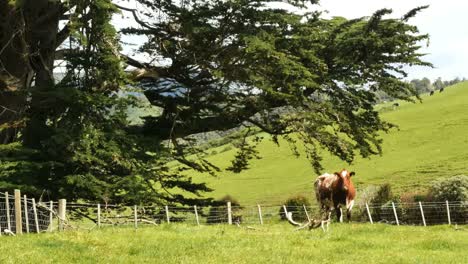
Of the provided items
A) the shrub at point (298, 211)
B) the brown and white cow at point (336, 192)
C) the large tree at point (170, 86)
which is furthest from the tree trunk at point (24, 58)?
the shrub at point (298, 211)

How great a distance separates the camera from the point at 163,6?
22.3 meters

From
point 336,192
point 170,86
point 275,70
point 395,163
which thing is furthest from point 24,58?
point 395,163

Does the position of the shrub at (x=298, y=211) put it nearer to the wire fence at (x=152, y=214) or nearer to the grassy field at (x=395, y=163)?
the wire fence at (x=152, y=214)

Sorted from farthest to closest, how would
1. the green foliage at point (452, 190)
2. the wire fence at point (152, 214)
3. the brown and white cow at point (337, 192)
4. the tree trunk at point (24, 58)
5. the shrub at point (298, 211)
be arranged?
1. the shrub at point (298, 211)
2. the green foliage at point (452, 190)
3. the tree trunk at point (24, 58)
4. the brown and white cow at point (337, 192)
5. the wire fence at point (152, 214)

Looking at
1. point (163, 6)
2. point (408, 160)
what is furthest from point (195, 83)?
point (408, 160)

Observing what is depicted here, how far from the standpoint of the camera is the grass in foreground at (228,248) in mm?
9875

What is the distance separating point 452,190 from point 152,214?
1630 cm

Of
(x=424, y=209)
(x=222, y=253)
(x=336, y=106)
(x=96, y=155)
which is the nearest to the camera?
(x=222, y=253)

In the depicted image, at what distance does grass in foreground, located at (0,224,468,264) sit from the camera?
988cm

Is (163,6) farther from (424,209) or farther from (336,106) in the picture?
(424,209)

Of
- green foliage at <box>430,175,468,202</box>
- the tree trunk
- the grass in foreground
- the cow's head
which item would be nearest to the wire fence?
green foliage at <box>430,175,468,202</box>

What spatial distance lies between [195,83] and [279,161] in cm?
6205

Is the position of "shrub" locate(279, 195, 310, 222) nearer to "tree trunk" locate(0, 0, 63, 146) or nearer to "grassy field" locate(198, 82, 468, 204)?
"grassy field" locate(198, 82, 468, 204)

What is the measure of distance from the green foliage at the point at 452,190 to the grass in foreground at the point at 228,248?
1608cm
